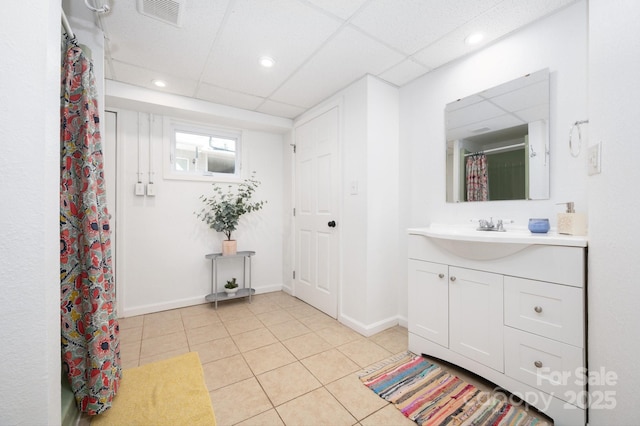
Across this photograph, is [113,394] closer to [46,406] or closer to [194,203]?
[46,406]

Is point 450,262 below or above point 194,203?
below

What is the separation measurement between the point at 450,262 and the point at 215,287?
2609 mm

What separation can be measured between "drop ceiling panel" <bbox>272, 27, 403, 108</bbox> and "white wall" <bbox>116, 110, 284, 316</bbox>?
3.65 ft

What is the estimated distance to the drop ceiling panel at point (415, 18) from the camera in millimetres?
1501

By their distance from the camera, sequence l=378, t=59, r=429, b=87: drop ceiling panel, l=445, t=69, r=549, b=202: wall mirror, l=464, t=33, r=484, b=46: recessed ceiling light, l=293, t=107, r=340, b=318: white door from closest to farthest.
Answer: l=445, t=69, r=549, b=202: wall mirror < l=464, t=33, r=484, b=46: recessed ceiling light < l=378, t=59, r=429, b=87: drop ceiling panel < l=293, t=107, r=340, b=318: white door

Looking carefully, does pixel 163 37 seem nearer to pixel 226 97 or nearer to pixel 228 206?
pixel 226 97

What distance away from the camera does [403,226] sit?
2467 millimetres

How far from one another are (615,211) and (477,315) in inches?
34.2

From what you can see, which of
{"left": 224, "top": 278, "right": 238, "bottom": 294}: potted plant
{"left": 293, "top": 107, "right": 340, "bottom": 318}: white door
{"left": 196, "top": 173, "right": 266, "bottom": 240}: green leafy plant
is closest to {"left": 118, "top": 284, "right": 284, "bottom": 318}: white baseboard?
{"left": 224, "top": 278, "right": 238, "bottom": 294}: potted plant

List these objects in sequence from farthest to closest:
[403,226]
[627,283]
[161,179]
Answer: [161,179], [403,226], [627,283]

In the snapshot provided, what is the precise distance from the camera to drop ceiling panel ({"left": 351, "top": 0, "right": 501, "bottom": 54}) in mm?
1501

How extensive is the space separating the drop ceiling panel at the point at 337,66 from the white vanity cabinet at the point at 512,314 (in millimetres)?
1434

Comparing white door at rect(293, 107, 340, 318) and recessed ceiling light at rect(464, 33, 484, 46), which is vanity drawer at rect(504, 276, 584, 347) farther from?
recessed ceiling light at rect(464, 33, 484, 46)

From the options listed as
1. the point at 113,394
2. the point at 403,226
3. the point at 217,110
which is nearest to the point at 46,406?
the point at 113,394
